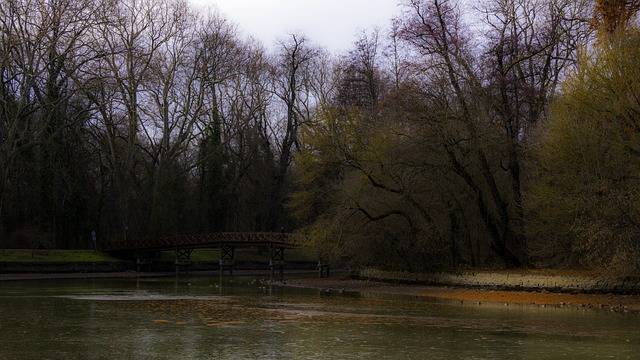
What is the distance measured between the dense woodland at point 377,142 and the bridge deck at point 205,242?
2.34 m

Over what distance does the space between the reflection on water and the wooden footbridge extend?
28732mm

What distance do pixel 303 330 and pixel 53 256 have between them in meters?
40.3

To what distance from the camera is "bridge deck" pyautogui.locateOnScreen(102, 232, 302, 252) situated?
5766 cm

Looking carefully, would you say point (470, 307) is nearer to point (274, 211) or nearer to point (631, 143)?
point (631, 143)

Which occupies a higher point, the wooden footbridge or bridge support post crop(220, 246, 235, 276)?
the wooden footbridge

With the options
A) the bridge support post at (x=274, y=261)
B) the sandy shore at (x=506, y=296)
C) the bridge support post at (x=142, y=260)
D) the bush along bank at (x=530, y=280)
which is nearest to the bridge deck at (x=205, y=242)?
the bridge support post at (x=274, y=261)

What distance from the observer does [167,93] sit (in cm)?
6003

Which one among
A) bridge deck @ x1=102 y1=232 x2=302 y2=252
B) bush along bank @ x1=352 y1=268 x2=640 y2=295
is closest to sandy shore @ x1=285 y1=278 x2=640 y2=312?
bush along bank @ x1=352 y1=268 x2=640 y2=295

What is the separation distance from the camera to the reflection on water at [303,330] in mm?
14664

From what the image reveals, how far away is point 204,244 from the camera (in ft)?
195

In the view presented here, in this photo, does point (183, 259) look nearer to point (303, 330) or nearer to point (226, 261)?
point (226, 261)

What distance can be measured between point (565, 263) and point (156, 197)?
118 feet

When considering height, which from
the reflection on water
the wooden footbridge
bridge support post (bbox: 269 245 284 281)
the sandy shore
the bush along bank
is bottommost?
the reflection on water

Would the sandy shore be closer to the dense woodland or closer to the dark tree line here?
the dense woodland
